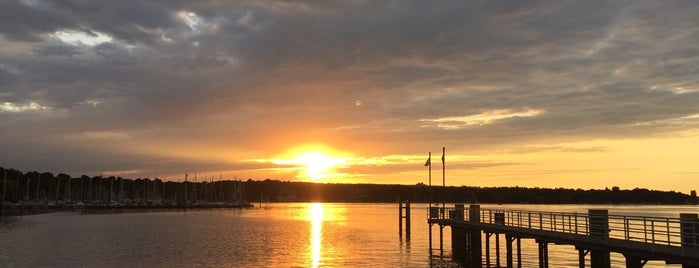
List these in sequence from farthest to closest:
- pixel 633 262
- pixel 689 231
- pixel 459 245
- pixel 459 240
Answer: pixel 459 240 < pixel 459 245 < pixel 633 262 < pixel 689 231

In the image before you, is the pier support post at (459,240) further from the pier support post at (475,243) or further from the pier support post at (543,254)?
the pier support post at (543,254)

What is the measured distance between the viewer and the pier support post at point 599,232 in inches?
1117

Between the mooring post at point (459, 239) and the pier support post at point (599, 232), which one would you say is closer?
the pier support post at point (599, 232)

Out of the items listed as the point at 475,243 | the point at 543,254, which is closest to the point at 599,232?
the point at 543,254

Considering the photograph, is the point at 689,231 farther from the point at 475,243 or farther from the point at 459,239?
the point at 459,239

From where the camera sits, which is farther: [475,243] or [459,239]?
[459,239]

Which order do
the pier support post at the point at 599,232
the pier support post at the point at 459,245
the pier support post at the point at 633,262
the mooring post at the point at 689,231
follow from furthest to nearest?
the pier support post at the point at 459,245, the pier support post at the point at 599,232, the pier support post at the point at 633,262, the mooring post at the point at 689,231

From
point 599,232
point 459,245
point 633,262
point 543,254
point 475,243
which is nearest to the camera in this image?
point 633,262

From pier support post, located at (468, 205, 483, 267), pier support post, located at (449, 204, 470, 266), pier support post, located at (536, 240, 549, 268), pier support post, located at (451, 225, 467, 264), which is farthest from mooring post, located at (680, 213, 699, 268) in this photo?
pier support post, located at (451, 225, 467, 264)

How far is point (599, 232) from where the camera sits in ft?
97.7

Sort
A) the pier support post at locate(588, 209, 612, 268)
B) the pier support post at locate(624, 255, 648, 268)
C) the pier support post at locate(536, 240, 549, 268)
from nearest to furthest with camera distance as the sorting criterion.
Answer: the pier support post at locate(624, 255, 648, 268) → the pier support post at locate(588, 209, 612, 268) → the pier support post at locate(536, 240, 549, 268)

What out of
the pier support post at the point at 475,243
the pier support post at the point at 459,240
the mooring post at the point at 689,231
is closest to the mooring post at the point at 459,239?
the pier support post at the point at 459,240

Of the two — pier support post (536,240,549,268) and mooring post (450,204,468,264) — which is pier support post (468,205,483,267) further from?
pier support post (536,240,549,268)

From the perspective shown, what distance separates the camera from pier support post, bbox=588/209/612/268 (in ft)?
93.1
